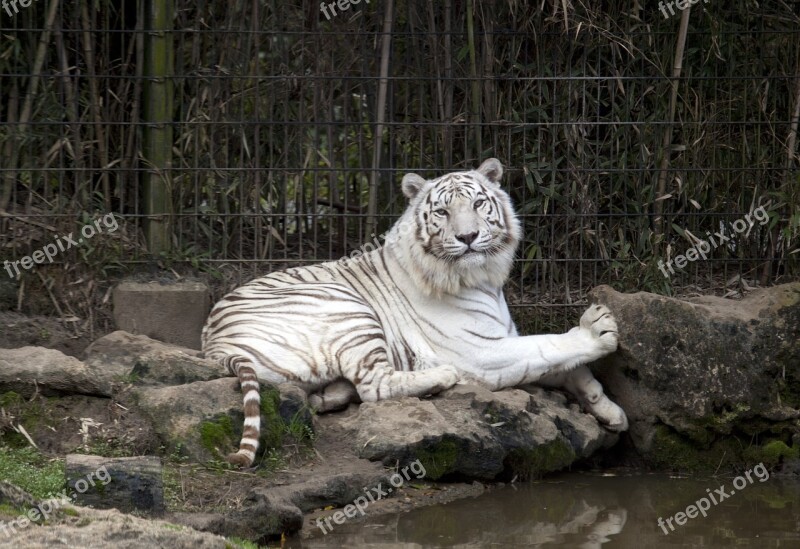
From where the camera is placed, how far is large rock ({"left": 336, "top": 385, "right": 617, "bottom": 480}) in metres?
5.86

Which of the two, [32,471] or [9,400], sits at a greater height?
[9,400]

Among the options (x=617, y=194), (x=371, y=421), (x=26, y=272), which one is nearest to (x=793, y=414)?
(x=617, y=194)

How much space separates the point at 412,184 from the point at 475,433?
1.67 metres

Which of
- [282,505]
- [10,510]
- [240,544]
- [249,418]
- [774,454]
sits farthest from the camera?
[774,454]

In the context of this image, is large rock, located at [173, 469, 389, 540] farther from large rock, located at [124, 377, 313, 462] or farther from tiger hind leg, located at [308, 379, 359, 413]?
tiger hind leg, located at [308, 379, 359, 413]

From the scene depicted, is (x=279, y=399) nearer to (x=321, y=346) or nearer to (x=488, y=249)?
(x=321, y=346)

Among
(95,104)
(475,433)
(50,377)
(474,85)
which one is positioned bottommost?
(475,433)

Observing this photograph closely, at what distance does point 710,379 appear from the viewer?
668 centimetres

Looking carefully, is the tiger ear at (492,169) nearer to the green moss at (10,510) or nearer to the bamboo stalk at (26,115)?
the bamboo stalk at (26,115)

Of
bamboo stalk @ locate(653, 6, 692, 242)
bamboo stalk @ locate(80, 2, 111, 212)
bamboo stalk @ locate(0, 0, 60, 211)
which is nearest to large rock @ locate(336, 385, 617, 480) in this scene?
bamboo stalk @ locate(653, 6, 692, 242)

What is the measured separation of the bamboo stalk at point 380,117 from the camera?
24.3 feet

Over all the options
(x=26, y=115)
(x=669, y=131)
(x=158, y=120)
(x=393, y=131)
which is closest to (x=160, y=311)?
(x=158, y=120)

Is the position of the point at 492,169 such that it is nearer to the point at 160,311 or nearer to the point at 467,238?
the point at 467,238

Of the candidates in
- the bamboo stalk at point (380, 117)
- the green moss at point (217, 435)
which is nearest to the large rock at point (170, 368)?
the green moss at point (217, 435)
